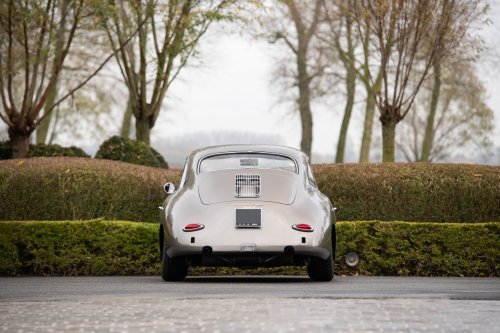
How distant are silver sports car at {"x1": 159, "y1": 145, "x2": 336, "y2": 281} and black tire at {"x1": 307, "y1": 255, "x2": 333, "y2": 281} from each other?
1 cm

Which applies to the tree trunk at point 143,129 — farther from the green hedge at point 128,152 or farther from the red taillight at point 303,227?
the red taillight at point 303,227

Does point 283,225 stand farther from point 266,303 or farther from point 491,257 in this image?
point 491,257

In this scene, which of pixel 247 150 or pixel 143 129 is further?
pixel 143 129

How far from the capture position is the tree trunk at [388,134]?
24.2 m

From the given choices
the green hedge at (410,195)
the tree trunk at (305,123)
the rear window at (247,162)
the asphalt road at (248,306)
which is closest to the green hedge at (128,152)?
the green hedge at (410,195)

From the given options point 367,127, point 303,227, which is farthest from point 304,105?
point 303,227

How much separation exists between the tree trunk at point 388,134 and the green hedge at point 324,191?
237 inches

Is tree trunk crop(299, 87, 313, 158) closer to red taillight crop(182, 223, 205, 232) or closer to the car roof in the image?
the car roof

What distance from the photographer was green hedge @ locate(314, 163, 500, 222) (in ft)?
58.3

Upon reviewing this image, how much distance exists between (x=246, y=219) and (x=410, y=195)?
22.0ft

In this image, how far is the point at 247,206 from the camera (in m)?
11.9

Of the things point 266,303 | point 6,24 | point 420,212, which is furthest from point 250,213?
point 6,24

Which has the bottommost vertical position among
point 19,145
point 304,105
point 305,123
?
point 19,145

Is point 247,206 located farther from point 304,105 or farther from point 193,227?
point 304,105
